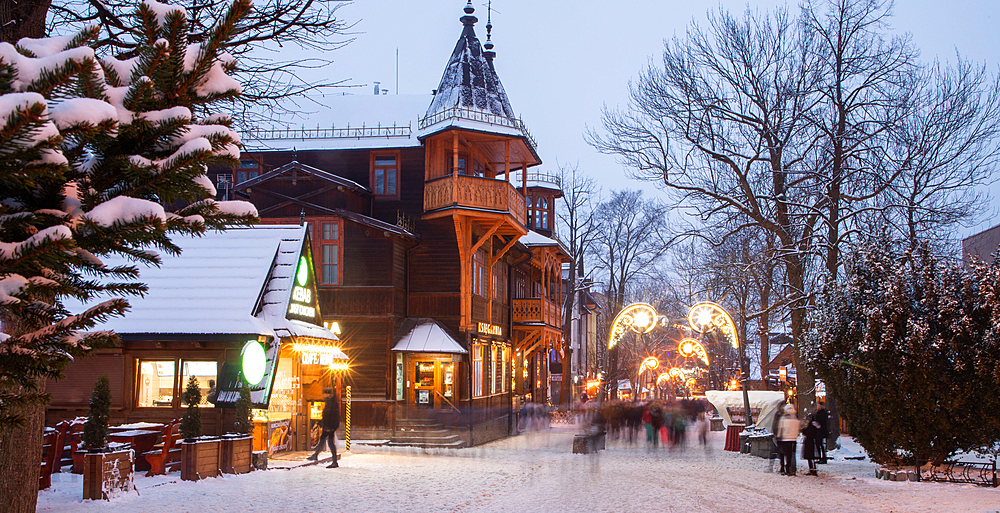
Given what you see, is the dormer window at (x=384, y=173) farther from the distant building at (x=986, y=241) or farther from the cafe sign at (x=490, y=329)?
the distant building at (x=986, y=241)

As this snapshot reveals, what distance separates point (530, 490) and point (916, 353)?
814cm

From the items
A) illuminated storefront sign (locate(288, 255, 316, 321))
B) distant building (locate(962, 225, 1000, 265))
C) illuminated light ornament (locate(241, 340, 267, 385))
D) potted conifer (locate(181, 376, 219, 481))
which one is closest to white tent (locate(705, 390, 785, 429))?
distant building (locate(962, 225, 1000, 265))

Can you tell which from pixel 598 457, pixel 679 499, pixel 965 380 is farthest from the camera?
pixel 598 457

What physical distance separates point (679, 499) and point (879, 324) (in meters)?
6.40

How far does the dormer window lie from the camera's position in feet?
91.9

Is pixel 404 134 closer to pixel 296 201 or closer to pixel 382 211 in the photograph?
pixel 382 211

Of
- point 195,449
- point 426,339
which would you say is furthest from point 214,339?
point 426,339

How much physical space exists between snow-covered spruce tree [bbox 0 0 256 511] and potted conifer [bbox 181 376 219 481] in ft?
34.1

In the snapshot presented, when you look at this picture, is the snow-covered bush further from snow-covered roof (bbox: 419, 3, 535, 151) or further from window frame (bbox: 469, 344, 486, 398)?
window frame (bbox: 469, 344, 486, 398)

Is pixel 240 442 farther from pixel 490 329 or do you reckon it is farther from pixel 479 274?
pixel 490 329

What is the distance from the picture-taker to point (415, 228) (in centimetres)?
2748

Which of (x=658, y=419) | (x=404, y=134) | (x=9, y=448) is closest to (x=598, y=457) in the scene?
(x=658, y=419)

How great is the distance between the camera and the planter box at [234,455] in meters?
14.0

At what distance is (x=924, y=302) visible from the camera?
1602cm
